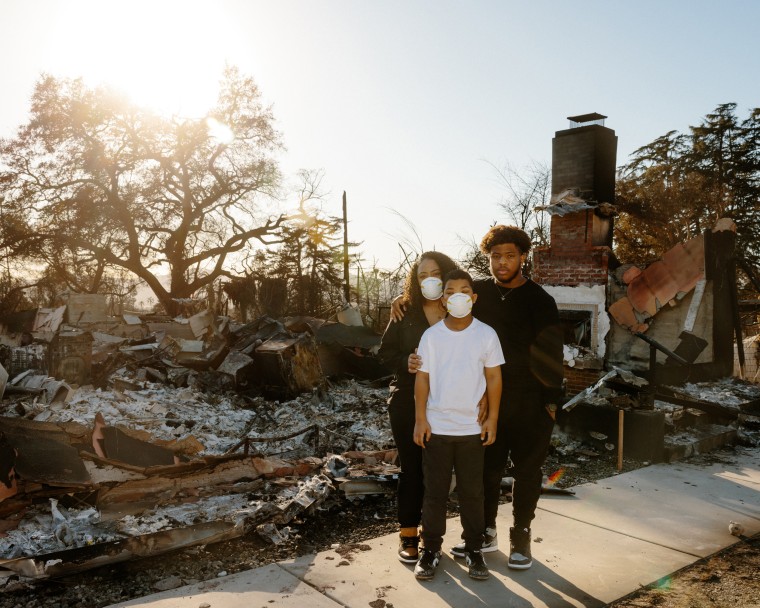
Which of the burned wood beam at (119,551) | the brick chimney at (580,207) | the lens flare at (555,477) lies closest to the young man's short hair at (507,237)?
the burned wood beam at (119,551)

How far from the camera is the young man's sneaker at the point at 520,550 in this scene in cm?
307

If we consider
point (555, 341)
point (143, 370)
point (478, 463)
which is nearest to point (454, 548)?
point (478, 463)

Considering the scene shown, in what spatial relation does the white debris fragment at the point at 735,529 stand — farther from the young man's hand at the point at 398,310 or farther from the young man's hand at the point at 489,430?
the young man's hand at the point at 398,310

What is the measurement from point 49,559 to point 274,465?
82.6 inches

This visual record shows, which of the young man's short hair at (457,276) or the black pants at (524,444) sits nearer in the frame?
the young man's short hair at (457,276)

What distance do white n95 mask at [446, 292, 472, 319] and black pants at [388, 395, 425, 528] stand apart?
60 cm

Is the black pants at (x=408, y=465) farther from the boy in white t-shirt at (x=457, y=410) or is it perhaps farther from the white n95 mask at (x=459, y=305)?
the white n95 mask at (x=459, y=305)

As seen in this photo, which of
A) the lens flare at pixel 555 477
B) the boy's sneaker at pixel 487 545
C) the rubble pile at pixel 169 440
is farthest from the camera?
the lens flare at pixel 555 477

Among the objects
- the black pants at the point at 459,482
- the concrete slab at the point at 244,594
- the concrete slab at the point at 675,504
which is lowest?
the concrete slab at the point at 675,504

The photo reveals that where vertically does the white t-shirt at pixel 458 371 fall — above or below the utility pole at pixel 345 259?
below

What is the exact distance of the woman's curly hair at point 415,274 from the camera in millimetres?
3207

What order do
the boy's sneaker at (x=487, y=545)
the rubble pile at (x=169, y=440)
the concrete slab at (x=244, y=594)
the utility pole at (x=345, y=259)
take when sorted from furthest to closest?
the utility pole at (x=345, y=259) < the rubble pile at (x=169, y=440) < the boy's sneaker at (x=487, y=545) < the concrete slab at (x=244, y=594)

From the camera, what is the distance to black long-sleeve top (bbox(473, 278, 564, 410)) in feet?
10.2

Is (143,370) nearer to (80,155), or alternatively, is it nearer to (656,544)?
(656,544)
